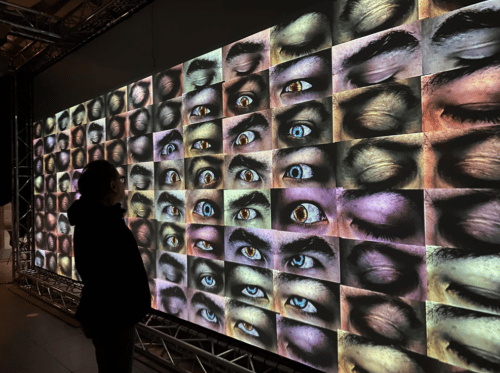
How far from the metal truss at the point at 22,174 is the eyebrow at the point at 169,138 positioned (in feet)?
12.9

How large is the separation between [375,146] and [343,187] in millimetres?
329

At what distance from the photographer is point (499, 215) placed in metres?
1.71

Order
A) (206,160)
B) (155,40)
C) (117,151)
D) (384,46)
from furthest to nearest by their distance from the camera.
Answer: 1. (117,151)
2. (155,40)
3. (206,160)
4. (384,46)

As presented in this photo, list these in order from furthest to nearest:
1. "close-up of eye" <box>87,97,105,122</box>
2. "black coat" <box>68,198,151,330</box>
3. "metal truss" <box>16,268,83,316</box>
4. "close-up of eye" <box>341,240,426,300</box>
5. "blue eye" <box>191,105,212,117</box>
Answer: "metal truss" <box>16,268,83,316</box> → "close-up of eye" <box>87,97,105,122</box> → "blue eye" <box>191,105,212,117</box> → "close-up of eye" <box>341,240,426,300</box> → "black coat" <box>68,198,151,330</box>

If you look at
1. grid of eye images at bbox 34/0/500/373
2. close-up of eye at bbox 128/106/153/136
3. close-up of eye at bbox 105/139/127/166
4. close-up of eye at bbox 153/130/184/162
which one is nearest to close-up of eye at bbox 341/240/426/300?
grid of eye images at bbox 34/0/500/373

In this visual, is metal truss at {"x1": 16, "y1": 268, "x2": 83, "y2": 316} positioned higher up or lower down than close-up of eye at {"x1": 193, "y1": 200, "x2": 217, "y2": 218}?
lower down

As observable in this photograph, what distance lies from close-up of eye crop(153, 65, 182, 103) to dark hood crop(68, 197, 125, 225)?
2.02m

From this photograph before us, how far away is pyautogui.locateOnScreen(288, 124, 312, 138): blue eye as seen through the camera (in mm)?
2463

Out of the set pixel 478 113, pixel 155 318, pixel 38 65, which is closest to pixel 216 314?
pixel 155 318

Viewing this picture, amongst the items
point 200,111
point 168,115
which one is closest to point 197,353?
point 200,111

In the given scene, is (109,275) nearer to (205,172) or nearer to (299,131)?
(299,131)

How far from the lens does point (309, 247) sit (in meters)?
2.46

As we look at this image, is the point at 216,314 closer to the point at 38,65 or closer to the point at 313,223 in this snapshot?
the point at 313,223

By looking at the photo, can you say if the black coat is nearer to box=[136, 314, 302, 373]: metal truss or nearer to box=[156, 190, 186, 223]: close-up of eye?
box=[136, 314, 302, 373]: metal truss
